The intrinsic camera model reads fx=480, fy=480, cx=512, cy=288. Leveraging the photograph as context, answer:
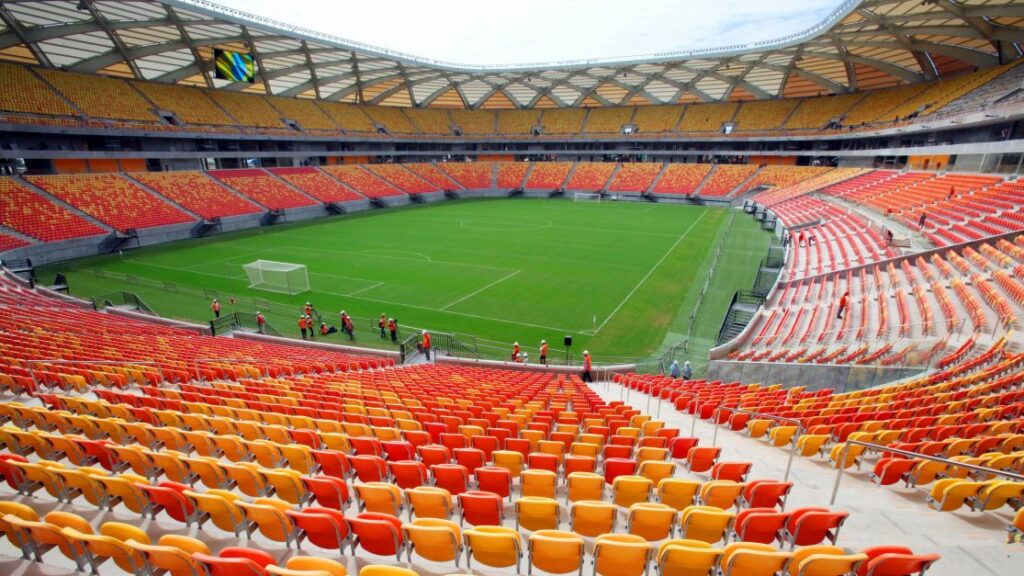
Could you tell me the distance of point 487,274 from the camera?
1186 inches

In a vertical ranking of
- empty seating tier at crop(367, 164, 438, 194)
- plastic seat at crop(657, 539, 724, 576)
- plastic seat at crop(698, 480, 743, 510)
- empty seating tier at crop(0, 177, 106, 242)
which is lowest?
plastic seat at crop(698, 480, 743, 510)

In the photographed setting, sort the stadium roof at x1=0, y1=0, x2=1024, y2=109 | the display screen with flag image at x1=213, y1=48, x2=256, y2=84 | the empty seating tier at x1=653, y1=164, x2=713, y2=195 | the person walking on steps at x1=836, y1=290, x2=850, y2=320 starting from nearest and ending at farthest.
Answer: the person walking on steps at x1=836, y1=290, x2=850, y2=320 → the stadium roof at x1=0, y1=0, x2=1024, y2=109 → the display screen with flag image at x1=213, y1=48, x2=256, y2=84 → the empty seating tier at x1=653, y1=164, x2=713, y2=195

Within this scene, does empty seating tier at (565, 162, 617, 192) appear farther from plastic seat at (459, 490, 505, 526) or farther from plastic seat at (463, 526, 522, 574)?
plastic seat at (463, 526, 522, 574)

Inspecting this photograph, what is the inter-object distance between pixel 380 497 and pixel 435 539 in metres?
1.10

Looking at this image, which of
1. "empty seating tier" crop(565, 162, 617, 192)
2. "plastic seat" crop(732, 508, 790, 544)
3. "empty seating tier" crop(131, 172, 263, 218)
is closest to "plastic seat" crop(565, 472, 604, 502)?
"plastic seat" crop(732, 508, 790, 544)

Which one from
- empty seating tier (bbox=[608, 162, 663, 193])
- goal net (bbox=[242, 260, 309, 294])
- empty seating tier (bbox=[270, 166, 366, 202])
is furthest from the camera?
empty seating tier (bbox=[608, 162, 663, 193])

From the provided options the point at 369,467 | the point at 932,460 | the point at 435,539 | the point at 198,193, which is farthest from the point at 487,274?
the point at 198,193

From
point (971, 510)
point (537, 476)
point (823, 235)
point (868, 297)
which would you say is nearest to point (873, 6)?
point (823, 235)

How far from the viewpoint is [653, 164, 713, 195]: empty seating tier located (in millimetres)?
66438

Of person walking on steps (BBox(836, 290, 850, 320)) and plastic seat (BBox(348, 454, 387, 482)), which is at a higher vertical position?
person walking on steps (BBox(836, 290, 850, 320))

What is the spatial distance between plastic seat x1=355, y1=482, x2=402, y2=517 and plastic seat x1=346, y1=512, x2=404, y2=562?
0.52 meters

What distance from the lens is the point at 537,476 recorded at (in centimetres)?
549

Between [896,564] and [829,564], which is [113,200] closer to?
[829,564]

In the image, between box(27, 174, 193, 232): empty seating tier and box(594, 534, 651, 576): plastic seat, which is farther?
box(27, 174, 193, 232): empty seating tier
